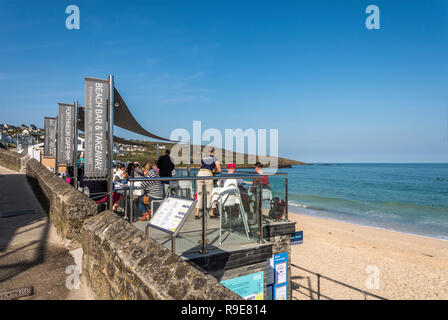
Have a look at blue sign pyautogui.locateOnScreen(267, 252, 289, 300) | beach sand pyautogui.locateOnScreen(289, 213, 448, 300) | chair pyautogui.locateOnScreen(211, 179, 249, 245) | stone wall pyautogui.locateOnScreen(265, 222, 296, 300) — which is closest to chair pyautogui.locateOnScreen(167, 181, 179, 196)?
chair pyautogui.locateOnScreen(211, 179, 249, 245)

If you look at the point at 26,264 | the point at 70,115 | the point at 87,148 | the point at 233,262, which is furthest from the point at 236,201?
the point at 70,115

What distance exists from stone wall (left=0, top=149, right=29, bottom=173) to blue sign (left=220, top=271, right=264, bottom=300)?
19.3 meters

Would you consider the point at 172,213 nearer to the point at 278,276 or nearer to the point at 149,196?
the point at 149,196

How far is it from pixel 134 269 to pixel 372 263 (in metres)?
15.6

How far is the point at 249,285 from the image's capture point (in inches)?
195

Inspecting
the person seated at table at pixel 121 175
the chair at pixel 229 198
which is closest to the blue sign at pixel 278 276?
the chair at pixel 229 198

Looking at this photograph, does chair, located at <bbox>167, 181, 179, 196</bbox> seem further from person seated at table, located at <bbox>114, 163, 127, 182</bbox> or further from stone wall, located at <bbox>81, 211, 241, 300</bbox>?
person seated at table, located at <bbox>114, 163, 127, 182</bbox>

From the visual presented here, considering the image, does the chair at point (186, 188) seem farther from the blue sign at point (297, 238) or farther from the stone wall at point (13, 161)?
the stone wall at point (13, 161)

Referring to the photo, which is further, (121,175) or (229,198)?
(121,175)

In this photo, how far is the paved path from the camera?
3.60 metres

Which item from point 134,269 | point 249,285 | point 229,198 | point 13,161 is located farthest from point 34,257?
point 13,161

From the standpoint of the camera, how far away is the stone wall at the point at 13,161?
18891 millimetres

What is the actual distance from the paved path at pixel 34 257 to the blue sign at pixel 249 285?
223cm
